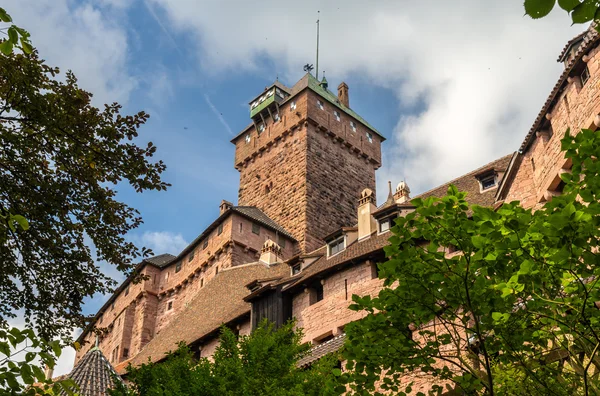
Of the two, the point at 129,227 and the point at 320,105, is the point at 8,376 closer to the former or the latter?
the point at 129,227

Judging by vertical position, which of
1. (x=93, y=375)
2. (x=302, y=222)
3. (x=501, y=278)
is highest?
(x=302, y=222)

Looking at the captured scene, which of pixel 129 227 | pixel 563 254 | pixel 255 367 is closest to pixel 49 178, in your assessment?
pixel 129 227

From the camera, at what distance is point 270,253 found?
A: 36156 mm

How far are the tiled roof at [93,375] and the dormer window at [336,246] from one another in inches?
322

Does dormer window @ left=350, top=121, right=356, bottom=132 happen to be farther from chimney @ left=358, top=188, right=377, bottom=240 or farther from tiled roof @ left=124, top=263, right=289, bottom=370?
chimney @ left=358, top=188, right=377, bottom=240

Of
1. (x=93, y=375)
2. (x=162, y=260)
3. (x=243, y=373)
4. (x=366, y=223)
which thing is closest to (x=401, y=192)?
(x=366, y=223)

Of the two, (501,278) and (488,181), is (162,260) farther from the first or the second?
(501,278)

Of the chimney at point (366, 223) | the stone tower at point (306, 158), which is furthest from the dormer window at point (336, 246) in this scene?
the stone tower at point (306, 158)

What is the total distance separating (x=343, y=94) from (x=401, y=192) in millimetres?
21747

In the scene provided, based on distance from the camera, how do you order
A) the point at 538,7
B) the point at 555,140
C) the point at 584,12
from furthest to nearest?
the point at 555,140 < the point at 584,12 < the point at 538,7

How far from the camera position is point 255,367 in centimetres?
1357

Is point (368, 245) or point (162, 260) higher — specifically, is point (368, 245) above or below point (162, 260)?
below

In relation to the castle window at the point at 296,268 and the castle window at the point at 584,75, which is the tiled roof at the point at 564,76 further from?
the castle window at the point at 296,268

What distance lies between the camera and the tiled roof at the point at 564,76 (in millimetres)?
15331
